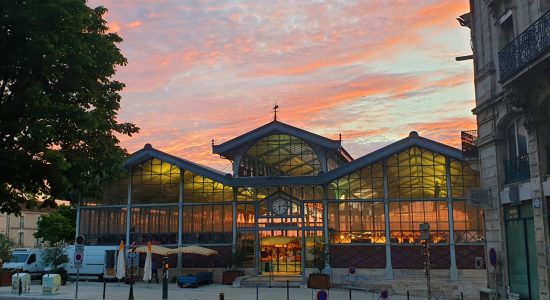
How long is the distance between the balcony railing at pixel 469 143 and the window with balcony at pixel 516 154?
315 centimetres

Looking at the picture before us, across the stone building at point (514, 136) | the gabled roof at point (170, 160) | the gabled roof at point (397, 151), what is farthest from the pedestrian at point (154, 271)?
the stone building at point (514, 136)

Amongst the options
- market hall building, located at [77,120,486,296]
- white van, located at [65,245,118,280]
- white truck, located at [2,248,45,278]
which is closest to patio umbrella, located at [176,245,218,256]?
market hall building, located at [77,120,486,296]

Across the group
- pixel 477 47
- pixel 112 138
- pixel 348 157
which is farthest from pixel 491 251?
pixel 348 157

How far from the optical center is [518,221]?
19562 mm

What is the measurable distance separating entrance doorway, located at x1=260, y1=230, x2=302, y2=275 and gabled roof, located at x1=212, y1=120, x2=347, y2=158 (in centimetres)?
682

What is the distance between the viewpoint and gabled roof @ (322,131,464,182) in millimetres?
37062

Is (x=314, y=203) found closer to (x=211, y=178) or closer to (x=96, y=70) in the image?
(x=211, y=178)

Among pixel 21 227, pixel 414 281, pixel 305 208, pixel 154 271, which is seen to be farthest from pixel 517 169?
pixel 21 227

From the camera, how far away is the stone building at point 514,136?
1692 centimetres

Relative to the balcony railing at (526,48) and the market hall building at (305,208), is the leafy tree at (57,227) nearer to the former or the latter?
the market hall building at (305,208)

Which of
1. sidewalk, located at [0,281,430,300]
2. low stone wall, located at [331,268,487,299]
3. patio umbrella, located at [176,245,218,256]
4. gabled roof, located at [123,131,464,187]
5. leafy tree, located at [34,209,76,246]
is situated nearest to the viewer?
sidewalk, located at [0,281,430,300]

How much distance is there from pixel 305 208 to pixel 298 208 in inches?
20.0

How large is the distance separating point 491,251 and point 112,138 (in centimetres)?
1446

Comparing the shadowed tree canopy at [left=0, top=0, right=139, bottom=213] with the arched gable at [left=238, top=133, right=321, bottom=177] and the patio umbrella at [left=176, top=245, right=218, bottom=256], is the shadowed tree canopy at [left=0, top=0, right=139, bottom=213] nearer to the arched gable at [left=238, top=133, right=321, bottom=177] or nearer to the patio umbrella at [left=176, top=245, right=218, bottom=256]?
the patio umbrella at [left=176, top=245, right=218, bottom=256]
